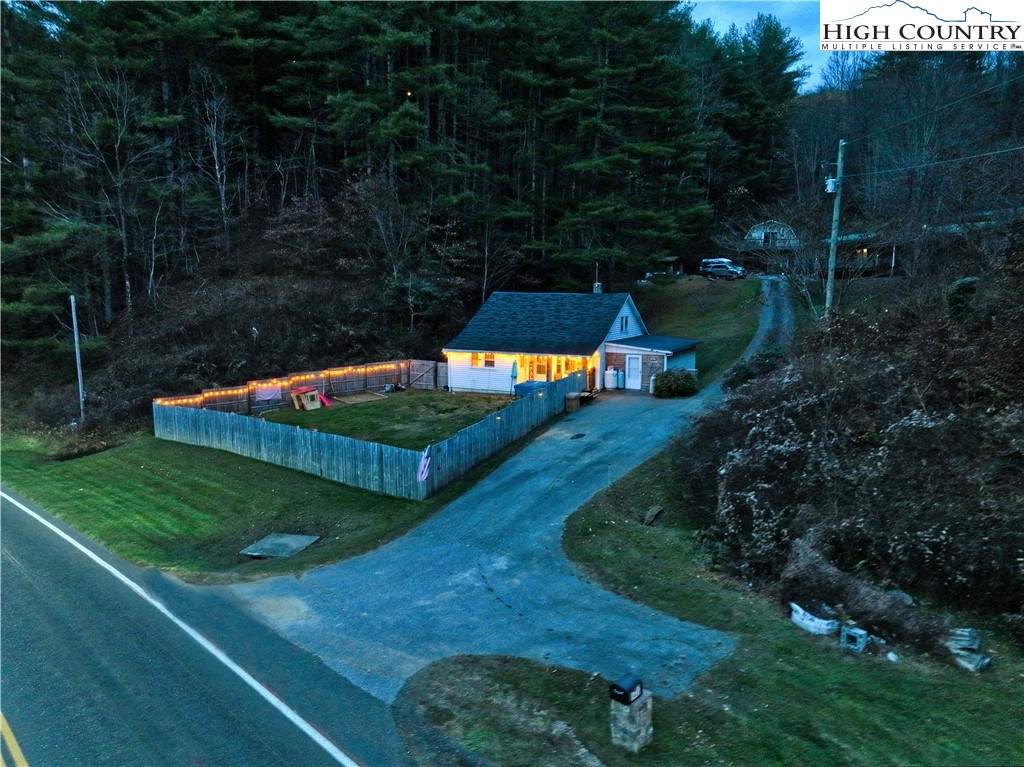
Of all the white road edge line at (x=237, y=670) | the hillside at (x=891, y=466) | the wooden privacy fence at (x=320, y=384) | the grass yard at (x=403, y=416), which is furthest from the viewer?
the wooden privacy fence at (x=320, y=384)

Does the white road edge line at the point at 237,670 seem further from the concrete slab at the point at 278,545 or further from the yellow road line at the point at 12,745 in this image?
the concrete slab at the point at 278,545

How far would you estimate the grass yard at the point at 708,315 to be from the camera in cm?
3356

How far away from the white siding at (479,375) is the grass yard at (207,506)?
1004cm

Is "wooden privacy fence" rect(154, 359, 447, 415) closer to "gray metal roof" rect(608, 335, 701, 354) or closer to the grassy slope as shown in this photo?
"gray metal roof" rect(608, 335, 701, 354)

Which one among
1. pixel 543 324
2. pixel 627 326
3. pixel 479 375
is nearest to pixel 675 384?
pixel 627 326

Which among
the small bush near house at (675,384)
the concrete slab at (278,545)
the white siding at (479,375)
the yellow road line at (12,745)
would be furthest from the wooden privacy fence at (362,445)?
the yellow road line at (12,745)

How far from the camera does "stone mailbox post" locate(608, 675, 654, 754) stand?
7027 millimetres

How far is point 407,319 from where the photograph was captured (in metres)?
39.0

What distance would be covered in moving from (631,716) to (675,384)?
20.9 metres

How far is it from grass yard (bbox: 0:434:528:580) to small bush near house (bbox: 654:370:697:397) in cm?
905

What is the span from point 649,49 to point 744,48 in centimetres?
2260

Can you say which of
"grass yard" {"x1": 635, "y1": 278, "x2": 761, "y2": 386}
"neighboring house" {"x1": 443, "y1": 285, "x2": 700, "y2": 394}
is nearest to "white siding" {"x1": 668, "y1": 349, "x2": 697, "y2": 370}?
"neighboring house" {"x1": 443, "y1": 285, "x2": 700, "y2": 394}

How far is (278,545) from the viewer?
15219 millimetres

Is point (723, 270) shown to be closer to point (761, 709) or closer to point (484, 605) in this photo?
point (484, 605)
